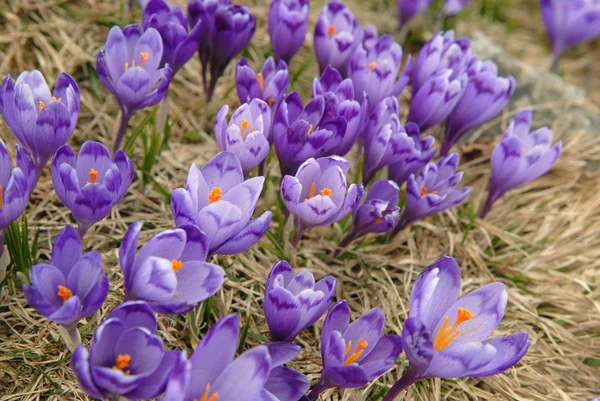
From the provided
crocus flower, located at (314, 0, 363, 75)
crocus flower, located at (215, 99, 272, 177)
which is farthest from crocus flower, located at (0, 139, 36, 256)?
crocus flower, located at (314, 0, 363, 75)

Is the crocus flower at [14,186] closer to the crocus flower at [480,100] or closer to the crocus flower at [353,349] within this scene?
the crocus flower at [353,349]

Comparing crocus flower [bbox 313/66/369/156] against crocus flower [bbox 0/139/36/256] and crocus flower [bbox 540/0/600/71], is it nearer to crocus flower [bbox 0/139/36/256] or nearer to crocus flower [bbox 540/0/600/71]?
crocus flower [bbox 0/139/36/256]

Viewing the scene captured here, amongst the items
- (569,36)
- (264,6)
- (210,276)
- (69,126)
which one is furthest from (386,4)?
(210,276)

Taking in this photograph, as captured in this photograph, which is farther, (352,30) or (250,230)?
(352,30)

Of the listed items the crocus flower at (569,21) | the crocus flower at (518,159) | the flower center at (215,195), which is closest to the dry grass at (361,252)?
the crocus flower at (518,159)

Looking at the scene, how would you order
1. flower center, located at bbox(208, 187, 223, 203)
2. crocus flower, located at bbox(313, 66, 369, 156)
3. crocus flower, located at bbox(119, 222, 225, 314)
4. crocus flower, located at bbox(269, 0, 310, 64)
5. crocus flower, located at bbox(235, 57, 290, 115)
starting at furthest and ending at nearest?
crocus flower, located at bbox(269, 0, 310, 64) → crocus flower, located at bbox(235, 57, 290, 115) → crocus flower, located at bbox(313, 66, 369, 156) → flower center, located at bbox(208, 187, 223, 203) → crocus flower, located at bbox(119, 222, 225, 314)

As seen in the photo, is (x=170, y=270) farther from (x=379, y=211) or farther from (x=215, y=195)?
(x=379, y=211)

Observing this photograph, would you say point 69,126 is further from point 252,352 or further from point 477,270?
point 477,270
